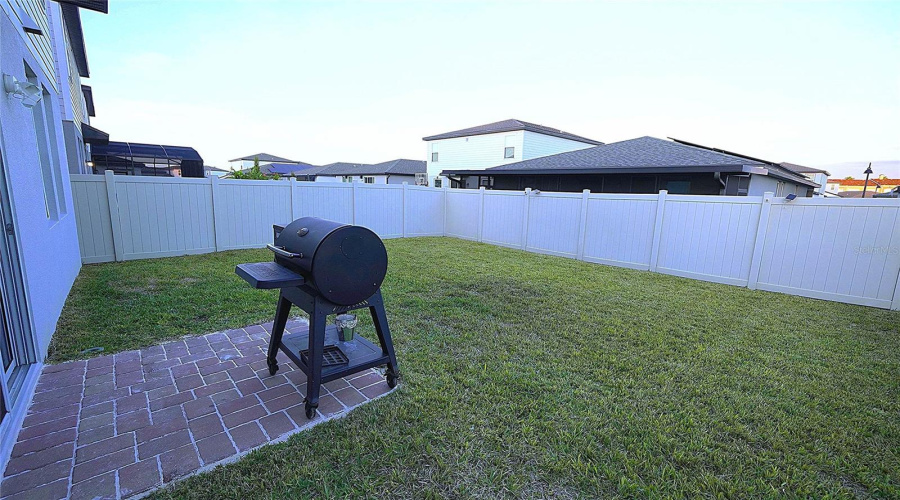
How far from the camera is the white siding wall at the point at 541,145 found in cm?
2169

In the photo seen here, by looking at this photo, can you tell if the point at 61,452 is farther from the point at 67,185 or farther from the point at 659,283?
the point at 659,283

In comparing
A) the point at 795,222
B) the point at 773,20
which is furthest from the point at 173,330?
the point at 773,20

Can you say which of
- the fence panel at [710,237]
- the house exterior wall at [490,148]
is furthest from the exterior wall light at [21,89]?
the house exterior wall at [490,148]

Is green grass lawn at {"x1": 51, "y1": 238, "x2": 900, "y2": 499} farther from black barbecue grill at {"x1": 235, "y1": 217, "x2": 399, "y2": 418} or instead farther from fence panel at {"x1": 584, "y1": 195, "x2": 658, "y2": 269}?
fence panel at {"x1": 584, "y1": 195, "x2": 658, "y2": 269}

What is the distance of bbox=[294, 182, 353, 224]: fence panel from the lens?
358 inches

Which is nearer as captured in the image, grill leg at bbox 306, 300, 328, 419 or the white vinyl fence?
grill leg at bbox 306, 300, 328, 419

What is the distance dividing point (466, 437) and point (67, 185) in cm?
739

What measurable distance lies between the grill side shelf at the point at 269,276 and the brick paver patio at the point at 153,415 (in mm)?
898

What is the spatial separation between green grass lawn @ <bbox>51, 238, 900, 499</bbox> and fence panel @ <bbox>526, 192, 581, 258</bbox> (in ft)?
10.9

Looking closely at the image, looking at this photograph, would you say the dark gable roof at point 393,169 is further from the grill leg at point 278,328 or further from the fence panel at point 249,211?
the grill leg at point 278,328

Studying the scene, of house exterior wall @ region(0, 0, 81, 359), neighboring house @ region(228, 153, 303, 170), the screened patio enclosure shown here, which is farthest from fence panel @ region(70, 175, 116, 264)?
neighboring house @ region(228, 153, 303, 170)

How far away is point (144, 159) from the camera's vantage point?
1582 centimetres

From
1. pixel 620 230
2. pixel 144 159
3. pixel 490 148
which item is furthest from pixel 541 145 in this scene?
pixel 144 159

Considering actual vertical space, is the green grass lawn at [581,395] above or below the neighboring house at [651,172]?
below
